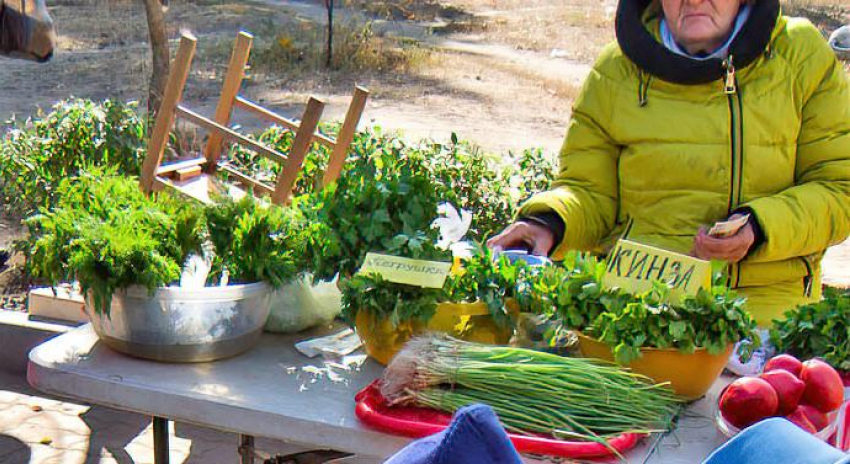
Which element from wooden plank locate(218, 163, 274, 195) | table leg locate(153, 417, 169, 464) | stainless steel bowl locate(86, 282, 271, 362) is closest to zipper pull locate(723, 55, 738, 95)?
stainless steel bowl locate(86, 282, 271, 362)

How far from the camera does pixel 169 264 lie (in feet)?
7.15

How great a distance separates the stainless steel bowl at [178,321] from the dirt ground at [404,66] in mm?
3375

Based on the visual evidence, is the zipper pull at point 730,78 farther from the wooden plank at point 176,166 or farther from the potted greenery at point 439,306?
the wooden plank at point 176,166

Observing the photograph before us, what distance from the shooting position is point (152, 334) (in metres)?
2.20

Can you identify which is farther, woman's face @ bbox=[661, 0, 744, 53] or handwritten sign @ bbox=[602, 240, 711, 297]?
woman's face @ bbox=[661, 0, 744, 53]

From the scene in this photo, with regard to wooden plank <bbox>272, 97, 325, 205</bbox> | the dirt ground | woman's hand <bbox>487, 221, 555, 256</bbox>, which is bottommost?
the dirt ground

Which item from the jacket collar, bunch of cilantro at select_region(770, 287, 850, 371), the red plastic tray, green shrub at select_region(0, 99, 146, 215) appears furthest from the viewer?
green shrub at select_region(0, 99, 146, 215)

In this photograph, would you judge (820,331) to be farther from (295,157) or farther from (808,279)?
(295,157)

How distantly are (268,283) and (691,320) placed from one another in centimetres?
87

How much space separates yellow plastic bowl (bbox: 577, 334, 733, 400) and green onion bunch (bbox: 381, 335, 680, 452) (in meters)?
0.04

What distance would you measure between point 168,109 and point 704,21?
7.15 feet

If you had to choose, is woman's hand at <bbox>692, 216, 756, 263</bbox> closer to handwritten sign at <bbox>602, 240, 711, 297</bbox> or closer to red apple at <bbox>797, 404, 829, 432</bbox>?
handwritten sign at <bbox>602, 240, 711, 297</bbox>

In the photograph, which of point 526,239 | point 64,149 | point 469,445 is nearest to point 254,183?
point 64,149

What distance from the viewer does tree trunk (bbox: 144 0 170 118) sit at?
5777 mm
